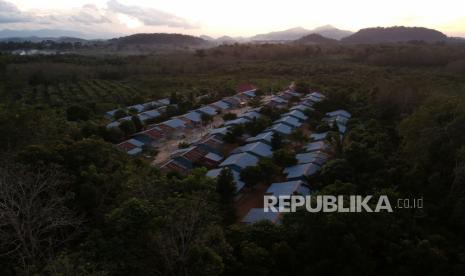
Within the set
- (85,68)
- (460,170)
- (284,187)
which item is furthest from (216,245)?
(85,68)

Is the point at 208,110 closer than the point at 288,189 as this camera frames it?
No

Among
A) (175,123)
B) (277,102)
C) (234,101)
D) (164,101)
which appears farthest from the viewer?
(234,101)

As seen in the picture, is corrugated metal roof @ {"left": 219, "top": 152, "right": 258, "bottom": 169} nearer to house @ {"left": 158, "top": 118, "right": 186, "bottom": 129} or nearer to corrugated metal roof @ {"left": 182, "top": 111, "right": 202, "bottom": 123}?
house @ {"left": 158, "top": 118, "right": 186, "bottom": 129}

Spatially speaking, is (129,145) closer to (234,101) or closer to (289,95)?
(234,101)

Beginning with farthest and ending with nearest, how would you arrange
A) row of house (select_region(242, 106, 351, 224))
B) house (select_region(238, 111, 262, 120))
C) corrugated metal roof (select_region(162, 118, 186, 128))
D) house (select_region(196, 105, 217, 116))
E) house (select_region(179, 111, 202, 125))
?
house (select_region(196, 105, 217, 116)) → house (select_region(179, 111, 202, 125)) → house (select_region(238, 111, 262, 120)) → corrugated metal roof (select_region(162, 118, 186, 128)) → row of house (select_region(242, 106, 351, 224))

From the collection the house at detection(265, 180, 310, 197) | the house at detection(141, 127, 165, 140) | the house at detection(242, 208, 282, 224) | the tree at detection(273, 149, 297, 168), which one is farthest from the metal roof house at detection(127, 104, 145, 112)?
the house at detection(242, 208, 282, 224)

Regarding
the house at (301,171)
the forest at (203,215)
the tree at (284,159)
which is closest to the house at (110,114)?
the forest at (203,215)

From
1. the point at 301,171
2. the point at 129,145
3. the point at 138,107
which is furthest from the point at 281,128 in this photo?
the point at 138,107
